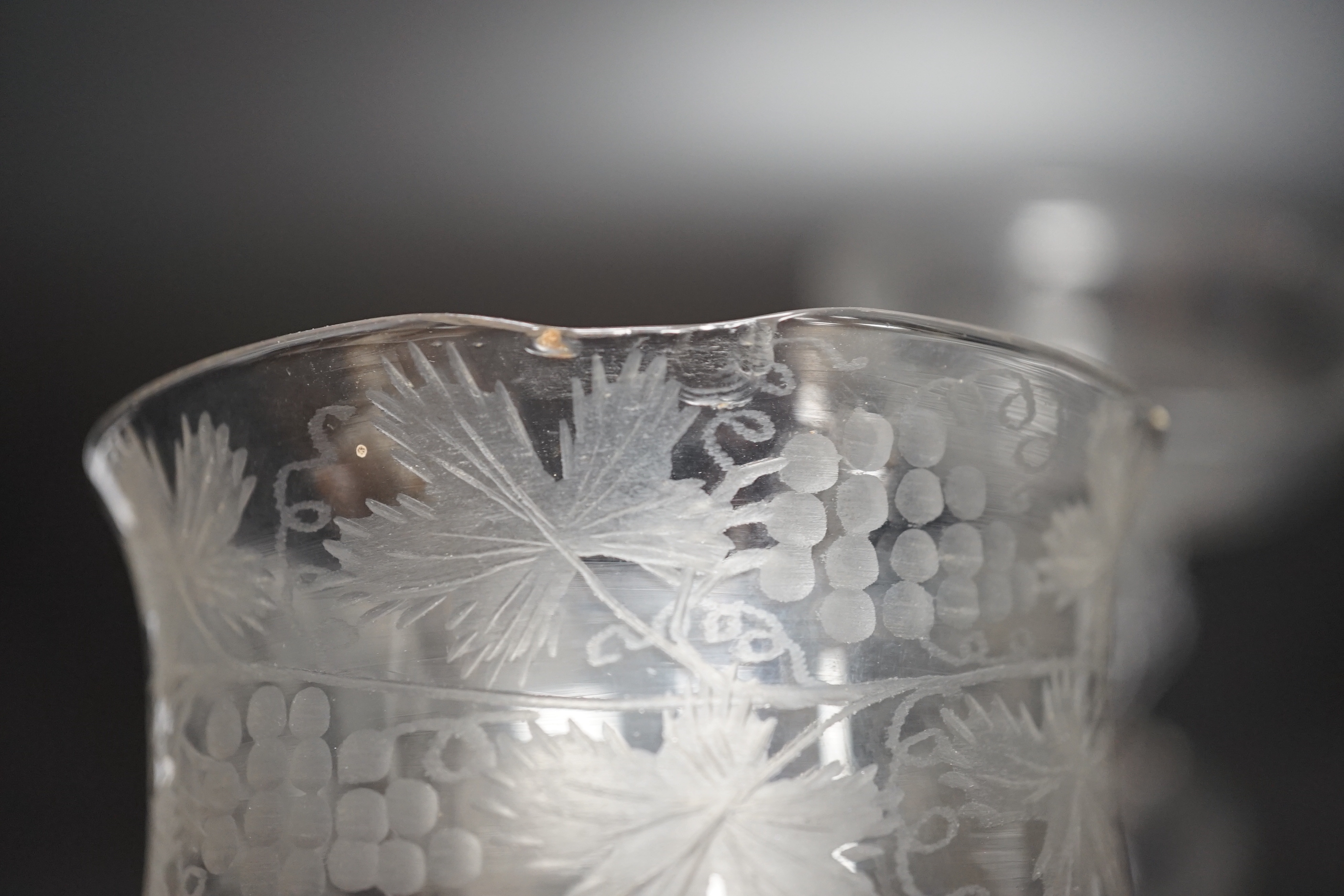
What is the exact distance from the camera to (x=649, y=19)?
0.70 metres

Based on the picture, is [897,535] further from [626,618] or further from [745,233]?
[745,233]

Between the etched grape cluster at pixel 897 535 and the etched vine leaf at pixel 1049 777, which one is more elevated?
the etched grape cluster at pixel 897 535

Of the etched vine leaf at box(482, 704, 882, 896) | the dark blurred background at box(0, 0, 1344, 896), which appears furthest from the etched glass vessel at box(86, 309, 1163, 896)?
the dark blurred background at box(0, 0, 1344, 896)

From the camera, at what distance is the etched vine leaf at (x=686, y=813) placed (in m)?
0.30

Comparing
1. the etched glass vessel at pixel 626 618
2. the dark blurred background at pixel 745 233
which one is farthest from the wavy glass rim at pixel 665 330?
Result: the dark blurred background at pixel 745 233

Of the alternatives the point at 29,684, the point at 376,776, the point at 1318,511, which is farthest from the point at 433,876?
the point at 1318,511

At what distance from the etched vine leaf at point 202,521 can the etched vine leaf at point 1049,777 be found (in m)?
0.19

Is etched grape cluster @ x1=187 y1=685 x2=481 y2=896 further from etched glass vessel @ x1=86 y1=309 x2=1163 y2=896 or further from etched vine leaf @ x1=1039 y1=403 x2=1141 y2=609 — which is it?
etched vine leaf @ x1=1039 y1=403 x2=1141 y2=609

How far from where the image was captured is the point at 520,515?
32 centimetres

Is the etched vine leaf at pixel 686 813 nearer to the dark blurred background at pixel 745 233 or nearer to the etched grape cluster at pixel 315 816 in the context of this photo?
the etched grape cluster at pixel 315 816

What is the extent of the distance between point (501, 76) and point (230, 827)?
19.8 inches

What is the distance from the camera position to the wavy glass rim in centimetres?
32

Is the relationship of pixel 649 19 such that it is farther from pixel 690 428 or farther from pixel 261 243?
pixel 690 428

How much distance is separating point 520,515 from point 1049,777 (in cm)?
16
